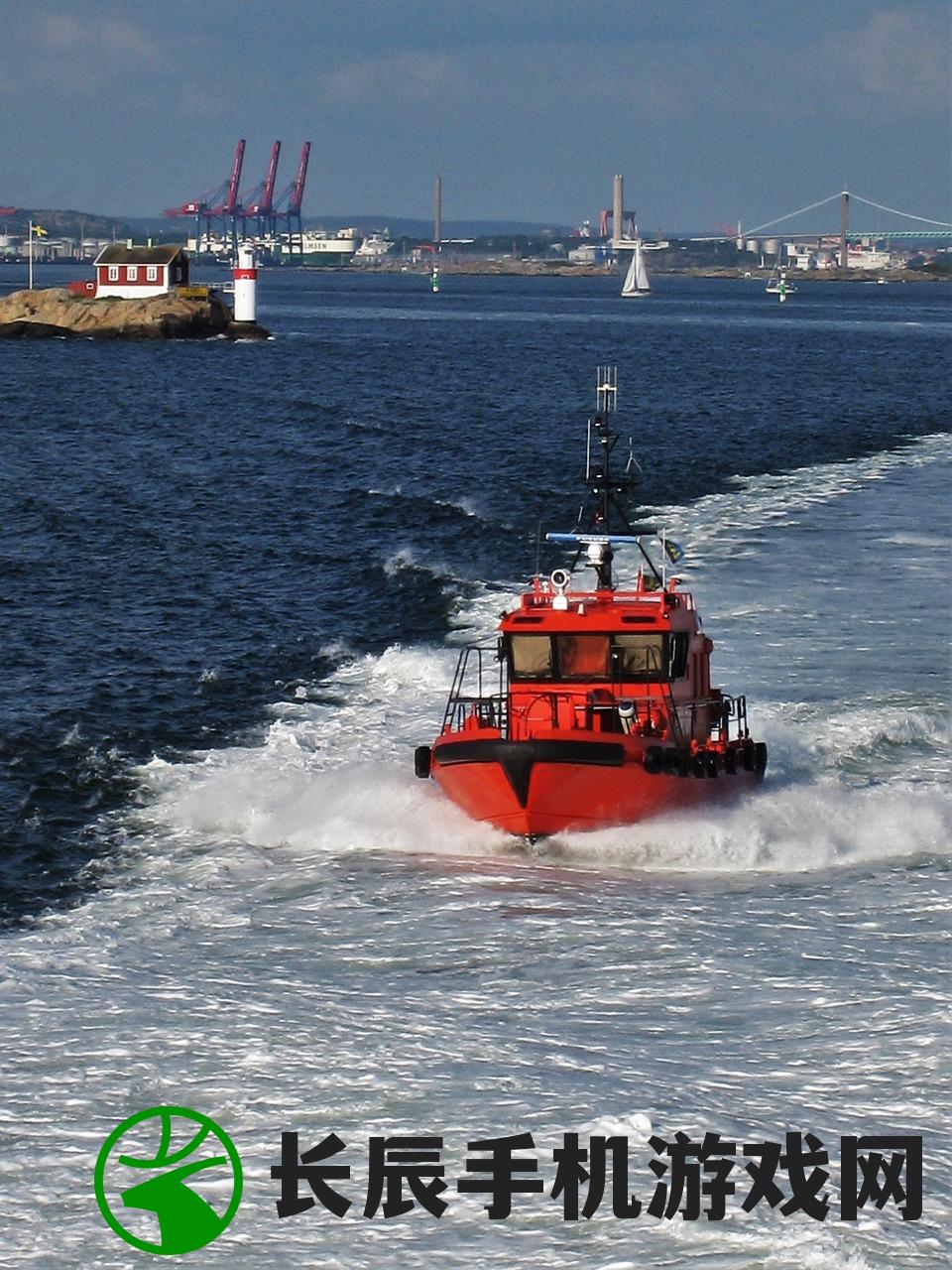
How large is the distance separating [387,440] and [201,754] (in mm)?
40464

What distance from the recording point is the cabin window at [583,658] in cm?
2264

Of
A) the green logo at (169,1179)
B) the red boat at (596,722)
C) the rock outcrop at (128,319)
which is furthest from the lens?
the rock outcrop at (128,319)

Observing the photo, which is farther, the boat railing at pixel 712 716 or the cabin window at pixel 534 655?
the boat railing at pixel 712 716

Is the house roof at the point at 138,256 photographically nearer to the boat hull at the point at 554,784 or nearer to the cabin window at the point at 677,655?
the cabin window at the point at 677,655

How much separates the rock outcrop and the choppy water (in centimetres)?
7422

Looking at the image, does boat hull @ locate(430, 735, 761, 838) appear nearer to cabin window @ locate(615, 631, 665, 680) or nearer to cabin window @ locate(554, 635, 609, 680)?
cabin window @ locate(615, 631, 665, 680)

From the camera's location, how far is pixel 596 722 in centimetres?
2220

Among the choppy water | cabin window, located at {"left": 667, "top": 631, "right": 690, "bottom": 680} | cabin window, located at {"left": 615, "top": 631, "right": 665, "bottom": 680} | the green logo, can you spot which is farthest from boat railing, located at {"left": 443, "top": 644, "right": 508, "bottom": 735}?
the green logo

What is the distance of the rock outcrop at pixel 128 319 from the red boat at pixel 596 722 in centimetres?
10254

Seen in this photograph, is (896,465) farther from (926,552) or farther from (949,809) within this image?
(949,809)

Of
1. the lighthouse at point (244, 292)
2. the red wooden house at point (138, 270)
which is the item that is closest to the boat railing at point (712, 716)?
the lighthouse at point (244, 292)

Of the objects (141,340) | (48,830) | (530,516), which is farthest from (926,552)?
(141,340)

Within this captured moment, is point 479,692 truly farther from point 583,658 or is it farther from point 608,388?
point 608,388

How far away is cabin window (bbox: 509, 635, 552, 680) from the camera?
2264 cm
